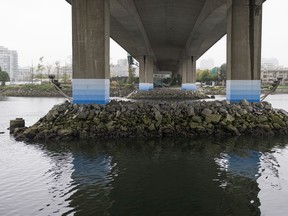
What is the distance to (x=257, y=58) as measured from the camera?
25.9 m

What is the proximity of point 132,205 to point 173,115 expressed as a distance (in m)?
13.9

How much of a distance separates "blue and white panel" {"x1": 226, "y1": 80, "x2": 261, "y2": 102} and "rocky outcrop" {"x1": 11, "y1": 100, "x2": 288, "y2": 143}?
2210 millimetres

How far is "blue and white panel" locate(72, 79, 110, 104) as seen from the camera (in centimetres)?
2395

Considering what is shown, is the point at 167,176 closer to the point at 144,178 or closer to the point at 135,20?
the point at 144,178

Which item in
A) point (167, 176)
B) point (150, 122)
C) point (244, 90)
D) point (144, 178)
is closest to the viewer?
point (144, 178)

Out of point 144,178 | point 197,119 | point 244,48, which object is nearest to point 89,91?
point 197,119

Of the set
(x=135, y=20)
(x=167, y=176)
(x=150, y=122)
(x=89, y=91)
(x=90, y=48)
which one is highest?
(x=135, y=20)

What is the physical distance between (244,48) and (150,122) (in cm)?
1006

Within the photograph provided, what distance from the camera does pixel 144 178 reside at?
12.3m

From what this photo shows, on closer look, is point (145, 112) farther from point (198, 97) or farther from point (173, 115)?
point (198, 97)

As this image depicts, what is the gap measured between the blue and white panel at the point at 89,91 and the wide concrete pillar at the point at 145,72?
144ft

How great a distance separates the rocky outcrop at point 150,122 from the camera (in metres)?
21.2

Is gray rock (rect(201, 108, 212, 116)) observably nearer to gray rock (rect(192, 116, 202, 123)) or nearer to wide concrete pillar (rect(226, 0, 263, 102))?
gray rock (rect(192, 116, 202, 123))

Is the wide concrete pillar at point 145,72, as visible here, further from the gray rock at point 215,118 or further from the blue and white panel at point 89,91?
the gray rock at point 215,118
